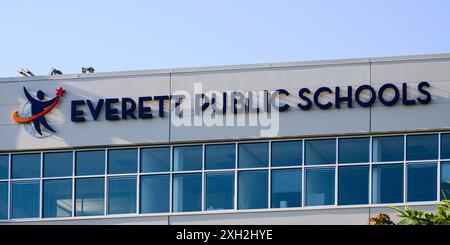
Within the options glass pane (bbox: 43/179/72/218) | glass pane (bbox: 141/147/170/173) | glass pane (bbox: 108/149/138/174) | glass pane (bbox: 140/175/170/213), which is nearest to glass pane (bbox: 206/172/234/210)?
glass pane (bbox: 140/175/170/213)

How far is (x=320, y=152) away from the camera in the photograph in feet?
99.2

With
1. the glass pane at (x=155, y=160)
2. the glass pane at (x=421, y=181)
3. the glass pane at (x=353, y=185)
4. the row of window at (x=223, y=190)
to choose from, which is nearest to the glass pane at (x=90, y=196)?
the row of window at (x=223, y=190)

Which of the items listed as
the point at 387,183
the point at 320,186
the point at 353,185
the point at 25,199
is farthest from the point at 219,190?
the point at 25,199

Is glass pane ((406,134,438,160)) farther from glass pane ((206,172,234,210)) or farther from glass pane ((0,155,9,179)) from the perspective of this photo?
glass pane ((0,155,9,179))

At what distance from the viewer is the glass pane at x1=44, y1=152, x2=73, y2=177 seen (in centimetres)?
3216

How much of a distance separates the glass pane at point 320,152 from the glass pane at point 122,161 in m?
5.29

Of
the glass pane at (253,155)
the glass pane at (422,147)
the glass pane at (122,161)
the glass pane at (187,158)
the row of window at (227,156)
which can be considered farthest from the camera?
the glass pane at (122,161)

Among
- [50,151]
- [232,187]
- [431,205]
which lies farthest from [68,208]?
[431,205]

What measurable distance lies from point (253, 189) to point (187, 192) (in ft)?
6.55

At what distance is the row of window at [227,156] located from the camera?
29672 millimetres

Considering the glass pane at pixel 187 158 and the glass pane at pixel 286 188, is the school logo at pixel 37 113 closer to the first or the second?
the glass pane at pixel 187 158

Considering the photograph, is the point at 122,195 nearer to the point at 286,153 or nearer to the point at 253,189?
the point at 253,189

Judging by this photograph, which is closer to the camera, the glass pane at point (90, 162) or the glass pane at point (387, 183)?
the glass pane at point (387, 183)

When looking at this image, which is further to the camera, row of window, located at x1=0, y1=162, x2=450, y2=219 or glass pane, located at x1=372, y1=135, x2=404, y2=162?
glass pane, located at x1=372, y1=135, x2=404, y2=162
